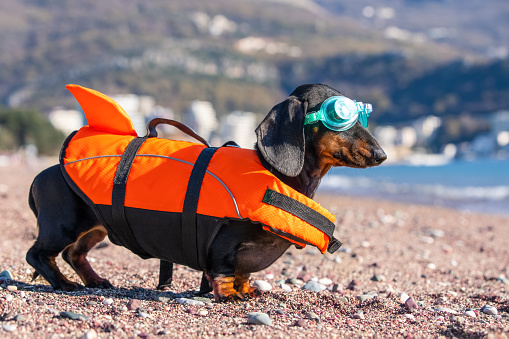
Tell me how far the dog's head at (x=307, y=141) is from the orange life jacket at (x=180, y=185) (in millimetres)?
165

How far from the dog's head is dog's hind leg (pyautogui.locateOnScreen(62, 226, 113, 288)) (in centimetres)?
157

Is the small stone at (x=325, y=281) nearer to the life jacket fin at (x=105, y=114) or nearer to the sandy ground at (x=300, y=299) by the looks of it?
the sandy ground at (x=300, y=299)

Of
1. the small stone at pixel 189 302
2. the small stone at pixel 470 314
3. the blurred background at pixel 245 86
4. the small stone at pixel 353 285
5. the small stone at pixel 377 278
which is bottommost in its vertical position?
the small stone at pixel 189 302

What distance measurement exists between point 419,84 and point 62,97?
265 ft

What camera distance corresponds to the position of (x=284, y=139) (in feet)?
11.1

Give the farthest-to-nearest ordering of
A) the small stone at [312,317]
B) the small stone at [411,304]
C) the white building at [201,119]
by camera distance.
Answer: the white building at [201,119], the small stone at [411,304], the small stone at [312,317]

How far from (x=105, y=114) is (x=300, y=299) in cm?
187

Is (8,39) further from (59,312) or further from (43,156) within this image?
(59,312)

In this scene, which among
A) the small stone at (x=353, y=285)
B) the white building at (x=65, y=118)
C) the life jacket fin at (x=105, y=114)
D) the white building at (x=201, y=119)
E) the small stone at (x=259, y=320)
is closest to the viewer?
the small stone at (x=259, y=320)

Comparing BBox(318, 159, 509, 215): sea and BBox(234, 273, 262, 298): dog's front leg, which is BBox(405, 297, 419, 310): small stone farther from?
BBox(318, 159, 509, 215): sea

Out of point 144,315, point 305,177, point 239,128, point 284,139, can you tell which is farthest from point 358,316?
point 239,128

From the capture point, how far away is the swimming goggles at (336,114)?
3.40 meters

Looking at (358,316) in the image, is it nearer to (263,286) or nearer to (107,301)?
(263,286)

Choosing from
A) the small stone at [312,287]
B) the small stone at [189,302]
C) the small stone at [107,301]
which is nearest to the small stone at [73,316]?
the small stone at [107,301]
